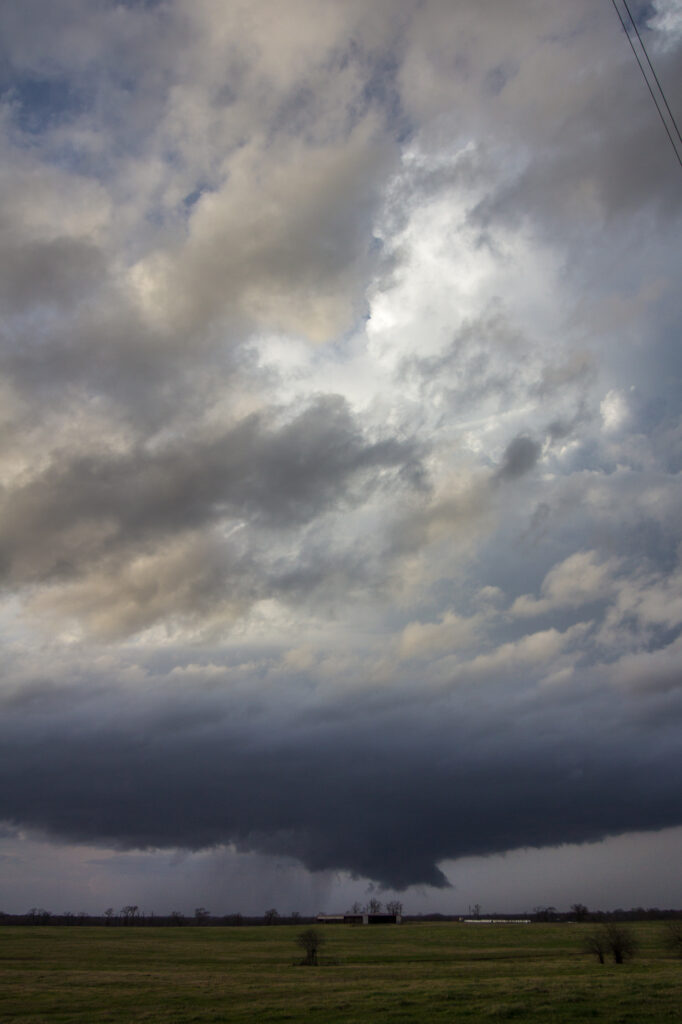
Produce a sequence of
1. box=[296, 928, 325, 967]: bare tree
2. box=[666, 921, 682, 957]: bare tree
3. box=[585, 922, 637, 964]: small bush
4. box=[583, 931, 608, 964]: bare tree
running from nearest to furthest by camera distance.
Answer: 1. box=[585, 922, 637, 964]: small bush
2. box=[583, 931, 608, 964]: bare tree
3. box=[666, 921, 682, 957]: bare tree
4. box=[296, 928, 325, 967]: bare tree

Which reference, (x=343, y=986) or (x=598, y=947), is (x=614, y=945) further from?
(x=343, y=986)

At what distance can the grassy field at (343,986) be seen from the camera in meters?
57.0

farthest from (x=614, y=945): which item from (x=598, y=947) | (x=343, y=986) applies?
(x=343, y=986)

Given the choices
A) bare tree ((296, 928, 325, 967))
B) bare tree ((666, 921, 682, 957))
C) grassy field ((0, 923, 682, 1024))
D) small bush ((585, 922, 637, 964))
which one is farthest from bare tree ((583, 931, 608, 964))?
bare tree ((296, 928, 325, 967))

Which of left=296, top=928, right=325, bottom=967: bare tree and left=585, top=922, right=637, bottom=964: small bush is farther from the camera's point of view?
left=296, top=928, right=325, bottom=967: bare tree

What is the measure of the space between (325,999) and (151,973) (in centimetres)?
4575

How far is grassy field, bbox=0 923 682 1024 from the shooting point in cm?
5700

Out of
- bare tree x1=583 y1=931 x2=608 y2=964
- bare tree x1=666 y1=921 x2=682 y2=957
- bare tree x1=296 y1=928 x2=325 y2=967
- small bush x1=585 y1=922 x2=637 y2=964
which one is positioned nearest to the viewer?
small bush x1=585 y1=922 x2=637 y2=964

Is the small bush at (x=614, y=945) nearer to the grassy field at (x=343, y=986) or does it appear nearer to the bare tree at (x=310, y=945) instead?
the grassy field at (x=343, y=986)

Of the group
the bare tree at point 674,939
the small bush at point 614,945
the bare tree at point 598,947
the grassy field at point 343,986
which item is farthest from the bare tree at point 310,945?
the bare tree at point 674,939

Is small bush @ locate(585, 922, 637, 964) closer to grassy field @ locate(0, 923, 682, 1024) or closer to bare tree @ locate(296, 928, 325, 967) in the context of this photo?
grassy field @ locate(0, 923, 682, 1024)

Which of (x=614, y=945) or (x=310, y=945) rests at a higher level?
(x=310, y=945)

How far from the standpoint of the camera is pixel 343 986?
7862 centimetres

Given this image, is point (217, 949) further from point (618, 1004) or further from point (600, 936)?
point (618, 1004)
